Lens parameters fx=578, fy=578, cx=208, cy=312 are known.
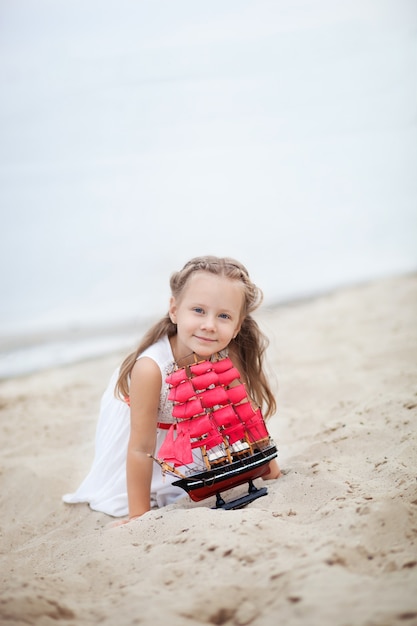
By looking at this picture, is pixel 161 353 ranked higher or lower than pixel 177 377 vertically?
higher

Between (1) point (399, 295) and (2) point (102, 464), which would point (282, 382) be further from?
(1) point (399, 295)

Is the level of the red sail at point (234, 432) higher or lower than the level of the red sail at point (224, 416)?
lower

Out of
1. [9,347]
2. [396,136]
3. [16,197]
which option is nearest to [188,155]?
[16,197]

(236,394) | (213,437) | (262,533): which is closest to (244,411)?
(236,394)

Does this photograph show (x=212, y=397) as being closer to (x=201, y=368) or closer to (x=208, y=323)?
(x=201, y=368)

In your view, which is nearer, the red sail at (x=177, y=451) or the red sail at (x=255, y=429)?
the red sail at (x=177, y=451)

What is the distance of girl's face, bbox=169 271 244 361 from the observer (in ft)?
7.12

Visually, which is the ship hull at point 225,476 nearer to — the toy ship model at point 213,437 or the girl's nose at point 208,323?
the toy ship model at point 213,437

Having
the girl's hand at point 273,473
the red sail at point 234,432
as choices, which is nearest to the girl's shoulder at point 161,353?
the red sail at point 234,432

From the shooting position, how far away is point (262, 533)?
1653mm

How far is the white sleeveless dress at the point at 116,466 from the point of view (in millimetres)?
2391

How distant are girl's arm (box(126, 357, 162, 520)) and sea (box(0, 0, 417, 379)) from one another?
746cm

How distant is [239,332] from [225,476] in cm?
69

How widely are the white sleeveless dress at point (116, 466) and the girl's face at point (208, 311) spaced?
190 mm
